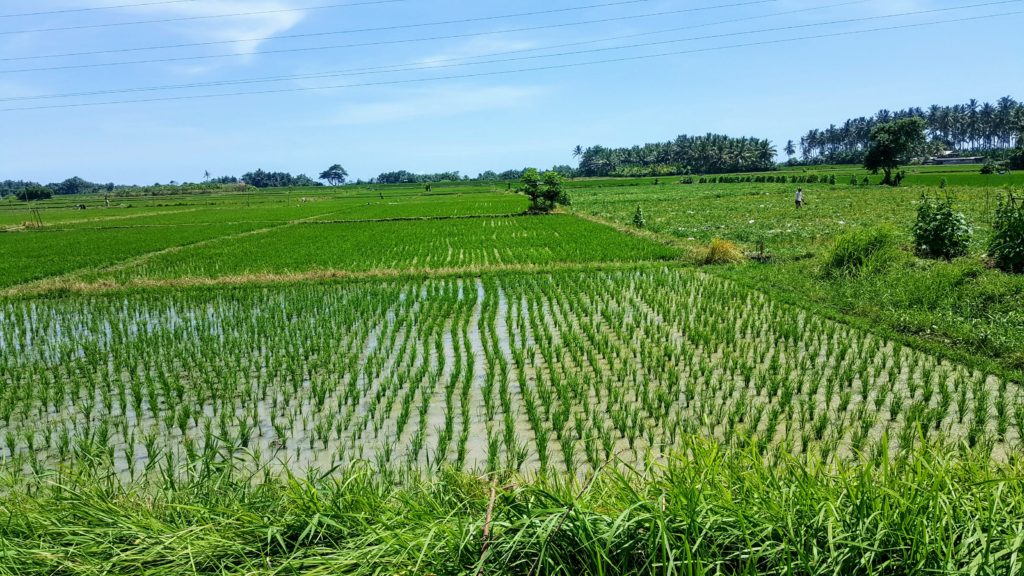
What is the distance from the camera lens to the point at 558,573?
207 centimetres

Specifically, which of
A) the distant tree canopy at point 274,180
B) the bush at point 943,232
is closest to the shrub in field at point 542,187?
the bush at point 943,232

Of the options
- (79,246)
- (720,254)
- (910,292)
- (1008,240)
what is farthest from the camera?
(79,246)

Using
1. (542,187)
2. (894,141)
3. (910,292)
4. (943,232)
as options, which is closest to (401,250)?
(910,292)

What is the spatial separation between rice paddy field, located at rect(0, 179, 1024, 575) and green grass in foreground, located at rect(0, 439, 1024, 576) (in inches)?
0.7

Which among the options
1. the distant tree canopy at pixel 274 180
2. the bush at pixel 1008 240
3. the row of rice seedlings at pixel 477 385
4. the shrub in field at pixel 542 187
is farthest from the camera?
the distant tree canopy at pixel 274 180

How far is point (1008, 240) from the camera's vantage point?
10.9 meters

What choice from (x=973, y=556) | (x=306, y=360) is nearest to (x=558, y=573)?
(x=973, y=556)

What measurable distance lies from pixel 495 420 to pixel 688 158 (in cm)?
11131

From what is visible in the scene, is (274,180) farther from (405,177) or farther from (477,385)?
(477,385)

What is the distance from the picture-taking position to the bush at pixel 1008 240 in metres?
10.6

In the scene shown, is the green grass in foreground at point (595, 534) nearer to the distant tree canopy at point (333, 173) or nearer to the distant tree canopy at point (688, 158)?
the distant tree canopy at point (688, 158)

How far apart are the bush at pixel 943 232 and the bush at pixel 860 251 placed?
0.99 meters

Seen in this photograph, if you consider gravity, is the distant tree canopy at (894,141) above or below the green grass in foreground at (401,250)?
above

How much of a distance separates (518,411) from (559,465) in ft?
4.54
